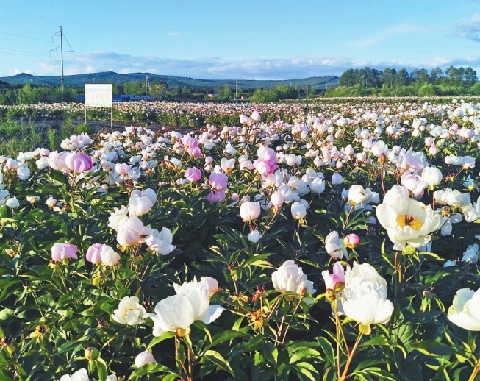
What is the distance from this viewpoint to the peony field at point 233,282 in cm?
124

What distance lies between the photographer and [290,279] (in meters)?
1.38

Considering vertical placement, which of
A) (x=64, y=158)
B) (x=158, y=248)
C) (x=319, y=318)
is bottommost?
(x=319, y=318)

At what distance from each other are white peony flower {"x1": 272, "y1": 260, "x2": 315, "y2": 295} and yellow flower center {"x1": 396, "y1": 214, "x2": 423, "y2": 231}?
0.31 m

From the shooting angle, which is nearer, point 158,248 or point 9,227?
point 158,248

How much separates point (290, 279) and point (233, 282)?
0.44 m

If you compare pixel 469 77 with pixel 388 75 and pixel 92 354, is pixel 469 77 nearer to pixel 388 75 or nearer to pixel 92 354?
pixel 388 75

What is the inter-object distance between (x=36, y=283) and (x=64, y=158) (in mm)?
632

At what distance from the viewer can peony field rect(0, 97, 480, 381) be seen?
48.8 inches

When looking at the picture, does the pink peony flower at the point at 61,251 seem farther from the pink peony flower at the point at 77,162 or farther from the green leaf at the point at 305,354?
the green leaf at the point at 305,354

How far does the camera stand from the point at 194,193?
2.67 metres

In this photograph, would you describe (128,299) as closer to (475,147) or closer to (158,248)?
(158,248)

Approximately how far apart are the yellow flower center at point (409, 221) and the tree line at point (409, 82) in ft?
149

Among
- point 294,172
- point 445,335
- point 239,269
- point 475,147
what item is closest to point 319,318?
point 239,269

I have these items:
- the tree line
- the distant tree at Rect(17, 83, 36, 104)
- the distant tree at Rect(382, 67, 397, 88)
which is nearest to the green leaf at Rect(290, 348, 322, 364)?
the distant tree at Rect(17, 83, 36, 104)
